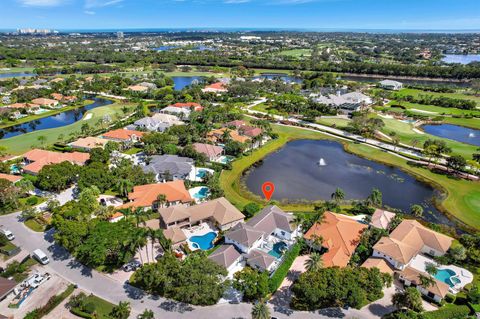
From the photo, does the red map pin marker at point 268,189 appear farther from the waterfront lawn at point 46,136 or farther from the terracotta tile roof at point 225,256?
the waterfront lawn at point 46,136

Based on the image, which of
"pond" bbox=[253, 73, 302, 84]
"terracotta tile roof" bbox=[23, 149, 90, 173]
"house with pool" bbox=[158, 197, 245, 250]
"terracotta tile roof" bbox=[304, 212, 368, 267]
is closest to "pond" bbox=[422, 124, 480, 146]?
"terracotta tile roof" bbox=[304, 212, 368, 267]

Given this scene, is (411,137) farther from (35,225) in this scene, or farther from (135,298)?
(35,225)

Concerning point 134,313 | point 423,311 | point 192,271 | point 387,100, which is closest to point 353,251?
point 423,311

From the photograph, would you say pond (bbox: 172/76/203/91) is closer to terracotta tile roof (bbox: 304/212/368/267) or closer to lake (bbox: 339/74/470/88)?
lake (bbox: 339/74/470/88)

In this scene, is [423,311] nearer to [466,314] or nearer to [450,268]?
[466,314]

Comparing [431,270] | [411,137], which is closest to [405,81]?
[411,137]

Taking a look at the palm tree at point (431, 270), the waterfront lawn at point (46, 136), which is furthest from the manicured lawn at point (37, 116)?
the palm tree at point (431, 270)

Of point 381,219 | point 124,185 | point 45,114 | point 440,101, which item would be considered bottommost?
point 381,219
